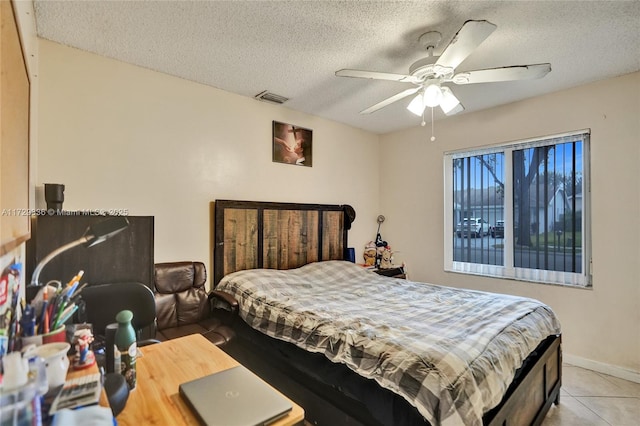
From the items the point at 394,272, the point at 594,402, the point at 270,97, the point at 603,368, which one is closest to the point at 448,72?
the point at 270,97

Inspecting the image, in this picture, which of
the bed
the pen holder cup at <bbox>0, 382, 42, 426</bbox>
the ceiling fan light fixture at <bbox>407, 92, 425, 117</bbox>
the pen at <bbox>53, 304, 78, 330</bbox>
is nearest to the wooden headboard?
the bed

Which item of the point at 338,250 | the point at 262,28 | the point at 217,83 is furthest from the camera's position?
the point at 338,250

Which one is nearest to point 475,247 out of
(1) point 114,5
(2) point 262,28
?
(2) point 262,28

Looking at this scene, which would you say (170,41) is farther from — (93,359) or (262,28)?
(93,359)

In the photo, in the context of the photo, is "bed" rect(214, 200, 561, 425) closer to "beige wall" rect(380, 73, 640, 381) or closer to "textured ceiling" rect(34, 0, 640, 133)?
"beige wall" rect(380, 73, 640, 381)

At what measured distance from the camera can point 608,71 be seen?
2705mm

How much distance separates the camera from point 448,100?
89.4 inches

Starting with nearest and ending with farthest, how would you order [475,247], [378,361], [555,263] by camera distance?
[378,361], [555,263], [475,247]

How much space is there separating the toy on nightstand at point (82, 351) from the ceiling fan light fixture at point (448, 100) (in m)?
2.39

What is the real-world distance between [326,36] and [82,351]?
2.20 meters

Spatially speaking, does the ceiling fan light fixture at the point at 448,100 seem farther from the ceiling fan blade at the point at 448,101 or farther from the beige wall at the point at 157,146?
the beige wall at the point at 157,146

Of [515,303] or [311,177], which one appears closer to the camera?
[515,303]

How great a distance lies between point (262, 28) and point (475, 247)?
3.29m

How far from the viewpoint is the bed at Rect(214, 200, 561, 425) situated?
1436mm
